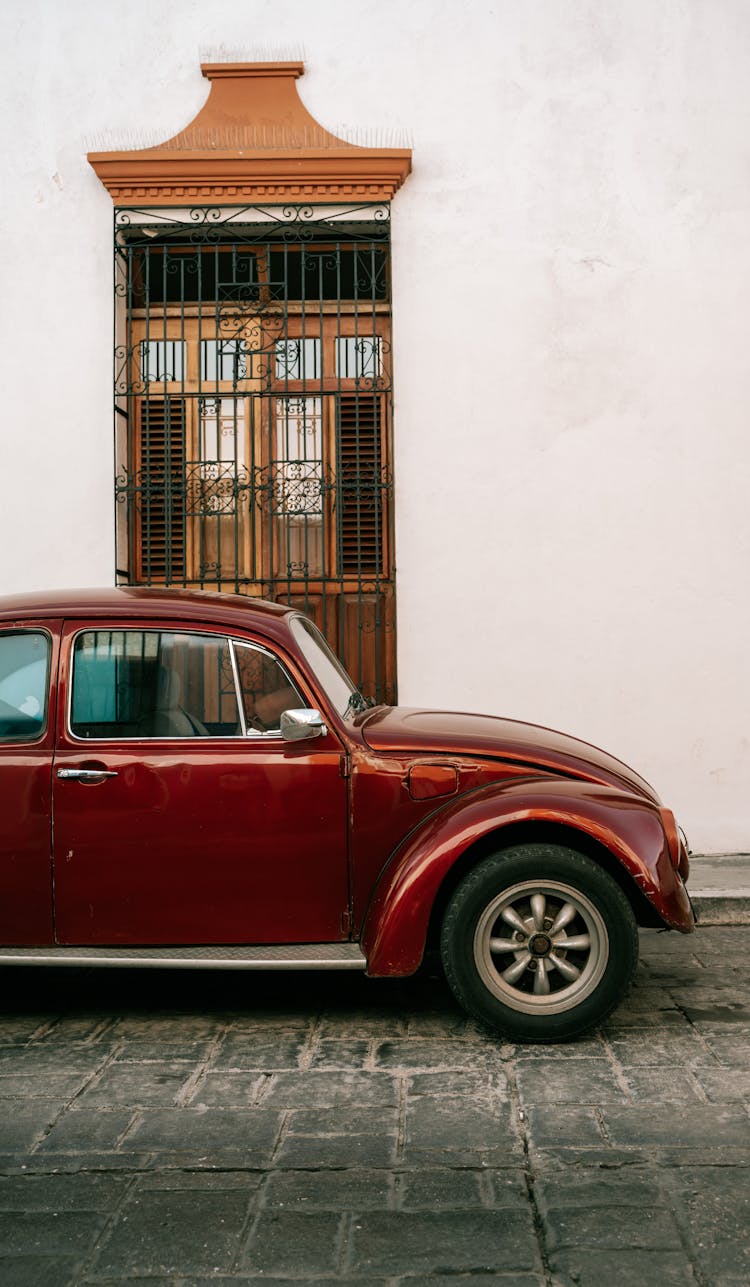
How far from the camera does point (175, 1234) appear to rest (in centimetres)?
301

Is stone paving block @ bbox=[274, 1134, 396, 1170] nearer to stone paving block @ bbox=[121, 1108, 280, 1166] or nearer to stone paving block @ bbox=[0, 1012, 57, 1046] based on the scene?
stone paving block @ bbox=[121, 1108, 280, 1166]

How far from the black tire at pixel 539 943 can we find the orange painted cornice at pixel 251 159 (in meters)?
5.18

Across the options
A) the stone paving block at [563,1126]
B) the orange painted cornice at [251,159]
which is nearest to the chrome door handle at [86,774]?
the stone paving block at [563,1126]

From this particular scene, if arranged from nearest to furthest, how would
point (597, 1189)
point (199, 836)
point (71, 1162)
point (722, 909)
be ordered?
point (597, 1189) < point (71, 1162) < point (199, 836) < point (722, 909)

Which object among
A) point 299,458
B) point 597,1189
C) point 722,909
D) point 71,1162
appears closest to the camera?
point 597,1189

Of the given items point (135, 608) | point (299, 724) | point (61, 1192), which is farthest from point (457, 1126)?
point (135, 608)

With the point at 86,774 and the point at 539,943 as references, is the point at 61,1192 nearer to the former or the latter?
the point at 86,774

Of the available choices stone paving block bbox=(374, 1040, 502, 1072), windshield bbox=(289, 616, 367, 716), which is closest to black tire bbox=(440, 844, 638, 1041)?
stone paving block bbox=(374, 1040, 502, 1072)

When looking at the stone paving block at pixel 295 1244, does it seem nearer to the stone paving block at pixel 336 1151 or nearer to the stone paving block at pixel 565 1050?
the stone paving block at pixel 336 1151

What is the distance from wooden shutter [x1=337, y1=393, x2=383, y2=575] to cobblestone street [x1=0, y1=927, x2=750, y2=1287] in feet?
11.7

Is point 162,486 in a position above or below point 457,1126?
above

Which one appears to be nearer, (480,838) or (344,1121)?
(344,1121)

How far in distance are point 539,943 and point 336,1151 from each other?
4.02ft

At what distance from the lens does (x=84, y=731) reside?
4672 mm
